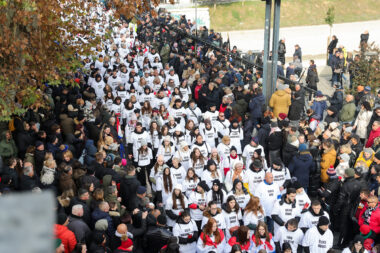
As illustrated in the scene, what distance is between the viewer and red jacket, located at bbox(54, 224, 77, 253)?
6645 millimetres

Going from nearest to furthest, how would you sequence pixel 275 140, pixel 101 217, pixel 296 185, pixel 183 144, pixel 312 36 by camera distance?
pixel 101 217 < pixel 296 185 < pixel 183 144 < pixel 275 140 < pixel 312 36

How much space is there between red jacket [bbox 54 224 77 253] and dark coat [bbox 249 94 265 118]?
746cm

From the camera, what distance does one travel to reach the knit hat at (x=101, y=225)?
23.1 feet

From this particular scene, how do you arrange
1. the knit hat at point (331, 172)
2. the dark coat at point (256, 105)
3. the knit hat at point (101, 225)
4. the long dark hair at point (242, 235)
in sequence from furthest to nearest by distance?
the dark coat at point (256, 105), the knit hat at point (331, 172), the long dark hair at point (242, 235), the knit hat at point (101, 225)

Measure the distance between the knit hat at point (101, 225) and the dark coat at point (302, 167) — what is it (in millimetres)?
4538

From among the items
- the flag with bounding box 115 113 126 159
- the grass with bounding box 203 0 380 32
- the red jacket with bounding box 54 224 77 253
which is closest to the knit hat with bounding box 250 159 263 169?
the flag with bounding box 115 113 126 159

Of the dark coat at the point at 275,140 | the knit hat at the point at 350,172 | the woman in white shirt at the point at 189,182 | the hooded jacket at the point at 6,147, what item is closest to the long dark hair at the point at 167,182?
the woman in white shirt at the point at 189,182

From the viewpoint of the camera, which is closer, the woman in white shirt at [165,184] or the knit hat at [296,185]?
the knit hat at [296,185]

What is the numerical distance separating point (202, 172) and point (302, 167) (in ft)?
7.04

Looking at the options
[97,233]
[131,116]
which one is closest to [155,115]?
[131,116]

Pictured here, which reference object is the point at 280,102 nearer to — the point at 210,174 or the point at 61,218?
the point at 210,174

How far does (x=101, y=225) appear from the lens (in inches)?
279

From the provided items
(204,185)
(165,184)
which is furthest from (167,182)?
(204,185)

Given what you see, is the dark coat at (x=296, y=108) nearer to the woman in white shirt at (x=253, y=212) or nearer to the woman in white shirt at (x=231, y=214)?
the woman in white shirt at (x=253, y=212)
